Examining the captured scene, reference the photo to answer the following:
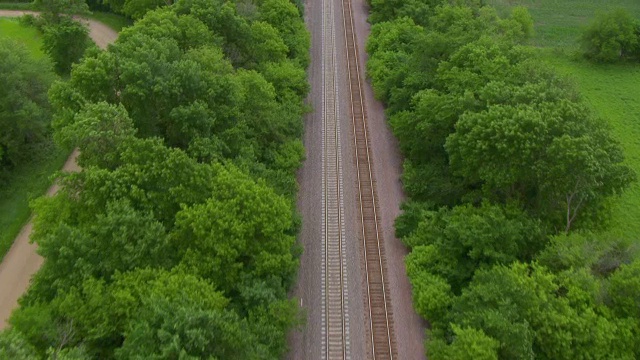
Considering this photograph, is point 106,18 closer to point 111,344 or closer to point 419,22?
point 419,22

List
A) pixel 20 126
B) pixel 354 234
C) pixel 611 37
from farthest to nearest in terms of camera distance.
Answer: pixel 611 37
pixel 20 126
pixel 354 234

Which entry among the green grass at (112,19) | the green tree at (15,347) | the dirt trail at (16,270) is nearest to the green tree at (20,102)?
the dirt trail at (16,270)

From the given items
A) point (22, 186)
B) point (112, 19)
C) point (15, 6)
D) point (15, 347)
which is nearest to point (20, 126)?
point (22, 186)

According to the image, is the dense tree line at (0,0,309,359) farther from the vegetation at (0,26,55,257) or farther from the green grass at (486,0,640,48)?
the green grass at (486,0,640,48)

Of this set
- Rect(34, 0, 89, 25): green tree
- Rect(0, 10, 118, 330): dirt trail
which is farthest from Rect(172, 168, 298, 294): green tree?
Rect(34, 0, 89, 25): green tree

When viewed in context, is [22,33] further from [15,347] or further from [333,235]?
[15,347]

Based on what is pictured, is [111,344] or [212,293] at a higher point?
[212,293]

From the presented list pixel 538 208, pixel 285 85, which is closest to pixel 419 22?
pixel 285 85
